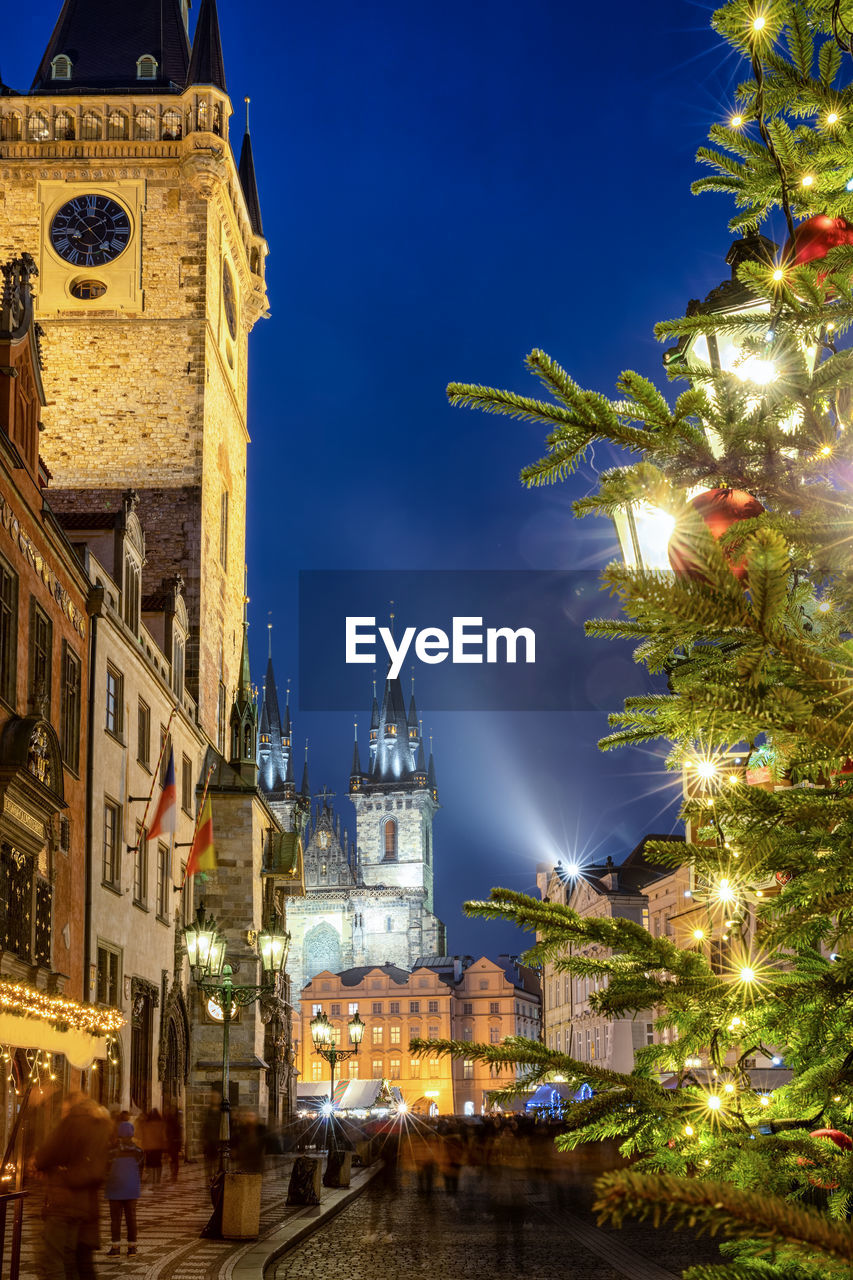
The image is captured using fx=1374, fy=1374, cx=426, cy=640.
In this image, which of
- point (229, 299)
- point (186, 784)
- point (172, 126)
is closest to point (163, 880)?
point (186, 784)

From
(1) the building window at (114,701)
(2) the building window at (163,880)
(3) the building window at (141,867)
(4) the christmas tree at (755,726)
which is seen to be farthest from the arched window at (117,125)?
(4) the christmas tree at (755,726)

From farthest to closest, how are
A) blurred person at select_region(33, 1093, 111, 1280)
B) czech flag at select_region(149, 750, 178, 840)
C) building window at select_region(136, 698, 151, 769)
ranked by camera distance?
building window at select_region(136, 698, 151, 769) → czech flag at select_region(149, 750, 178, 840) → blurred person at select_region(33, 1093, 111, 1280)

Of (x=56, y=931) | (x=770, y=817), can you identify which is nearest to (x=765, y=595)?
(x=770, y=817)

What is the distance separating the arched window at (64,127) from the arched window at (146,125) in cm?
191

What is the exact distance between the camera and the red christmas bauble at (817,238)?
411 centimetres

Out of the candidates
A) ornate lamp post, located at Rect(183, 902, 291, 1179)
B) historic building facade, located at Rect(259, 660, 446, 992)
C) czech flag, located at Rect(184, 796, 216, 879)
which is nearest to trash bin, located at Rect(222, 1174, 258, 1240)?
ornate lamp post, located at Rect(183, 902, 291, 1179)

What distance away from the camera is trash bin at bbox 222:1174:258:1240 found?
553 inches

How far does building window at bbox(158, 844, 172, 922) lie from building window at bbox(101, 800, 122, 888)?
13.1 ft

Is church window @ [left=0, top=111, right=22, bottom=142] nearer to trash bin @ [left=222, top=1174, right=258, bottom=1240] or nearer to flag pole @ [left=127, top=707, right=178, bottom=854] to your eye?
flag pole @ [left=127, top=707, right=178, bottom=854]

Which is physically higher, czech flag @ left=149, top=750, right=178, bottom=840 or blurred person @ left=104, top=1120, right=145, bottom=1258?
czech flag @ left=149, top=750, right=178, bottom=840

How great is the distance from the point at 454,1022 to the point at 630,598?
5091 inches

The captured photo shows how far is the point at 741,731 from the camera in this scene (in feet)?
10.4

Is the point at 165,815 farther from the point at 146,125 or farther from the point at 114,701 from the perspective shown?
the point at 146,125

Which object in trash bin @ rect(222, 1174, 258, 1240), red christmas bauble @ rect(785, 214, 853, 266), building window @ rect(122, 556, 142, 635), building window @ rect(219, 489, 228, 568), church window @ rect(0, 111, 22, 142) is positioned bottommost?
trash bin @ rect(222, 1174, 258, 1240)
